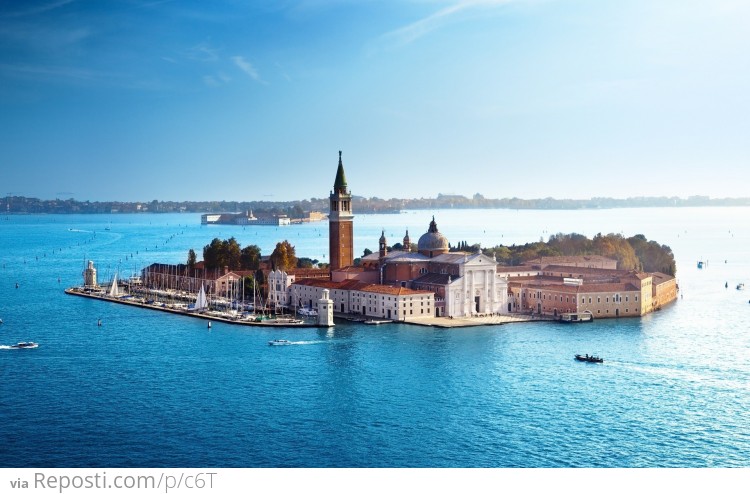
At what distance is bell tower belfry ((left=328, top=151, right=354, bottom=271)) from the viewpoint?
1944 centimetres

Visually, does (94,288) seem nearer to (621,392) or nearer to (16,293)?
(16,293)

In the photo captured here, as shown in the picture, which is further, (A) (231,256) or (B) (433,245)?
(A) (231,256)

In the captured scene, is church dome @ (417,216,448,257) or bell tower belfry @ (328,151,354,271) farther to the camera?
bell tower belfry @ (328,151,354,271)

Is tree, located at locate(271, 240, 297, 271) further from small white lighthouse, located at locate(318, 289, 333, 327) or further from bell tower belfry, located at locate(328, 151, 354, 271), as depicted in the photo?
small white lighthouse, located at locate(318, 289, 333, 327)

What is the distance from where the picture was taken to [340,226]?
19500 mm

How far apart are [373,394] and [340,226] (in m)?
9.85

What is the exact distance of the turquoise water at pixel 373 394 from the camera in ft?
24.6

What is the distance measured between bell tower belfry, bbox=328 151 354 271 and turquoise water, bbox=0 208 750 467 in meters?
4.35

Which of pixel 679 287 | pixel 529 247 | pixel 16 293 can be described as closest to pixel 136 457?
pixel 16 293

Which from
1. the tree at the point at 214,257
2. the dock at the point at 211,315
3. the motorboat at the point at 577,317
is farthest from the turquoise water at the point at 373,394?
the tree at the point at 214,257

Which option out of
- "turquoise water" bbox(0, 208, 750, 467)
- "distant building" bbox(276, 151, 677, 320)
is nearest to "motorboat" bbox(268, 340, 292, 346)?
"turquoise water" bbox(0, 208, 750, 467)

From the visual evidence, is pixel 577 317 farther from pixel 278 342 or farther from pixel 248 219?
pixel 248 219

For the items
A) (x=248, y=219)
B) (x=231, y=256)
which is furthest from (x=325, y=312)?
(x=248, y=219)

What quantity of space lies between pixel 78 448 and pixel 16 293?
1430 cm
